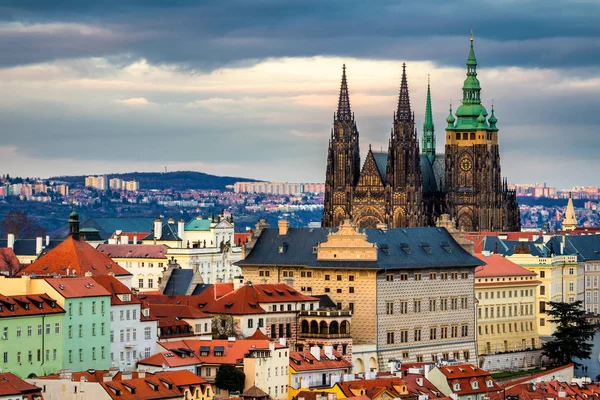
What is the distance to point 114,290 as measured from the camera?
120m

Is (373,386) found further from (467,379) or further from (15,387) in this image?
(15,387)

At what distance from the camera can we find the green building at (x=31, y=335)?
107625 mm

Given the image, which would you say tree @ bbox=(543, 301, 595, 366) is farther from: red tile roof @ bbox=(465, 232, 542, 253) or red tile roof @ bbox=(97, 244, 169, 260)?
red tile roof @ bbox=(97, 244, 169, 260)

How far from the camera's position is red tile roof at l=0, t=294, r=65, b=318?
108812 mm

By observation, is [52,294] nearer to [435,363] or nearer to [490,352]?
[435,363]

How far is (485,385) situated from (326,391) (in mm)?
16035

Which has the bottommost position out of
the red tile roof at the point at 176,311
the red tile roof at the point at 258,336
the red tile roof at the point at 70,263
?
the red tile roof at the point at 258,336

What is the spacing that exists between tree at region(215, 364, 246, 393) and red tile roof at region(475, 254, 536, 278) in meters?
43.2

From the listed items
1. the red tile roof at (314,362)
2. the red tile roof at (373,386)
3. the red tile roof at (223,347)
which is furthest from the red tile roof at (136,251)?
the red tile roof at (373,386)

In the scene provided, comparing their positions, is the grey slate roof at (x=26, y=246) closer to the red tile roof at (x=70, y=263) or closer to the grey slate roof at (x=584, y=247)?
the red tile roof at (x=70, y=263)

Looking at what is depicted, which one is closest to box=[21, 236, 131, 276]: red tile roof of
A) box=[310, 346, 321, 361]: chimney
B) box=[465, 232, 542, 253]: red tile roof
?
box=[310, 346, 321, 361]: chimney

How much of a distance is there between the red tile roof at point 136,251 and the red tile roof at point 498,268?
30.6 metres

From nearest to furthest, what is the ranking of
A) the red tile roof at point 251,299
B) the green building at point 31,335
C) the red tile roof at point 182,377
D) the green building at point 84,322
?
1. the green building at point 31,335
2. the red tile roof at point 182,377
3. the green building at point 84,322
4. the red tile roof at point 251,299

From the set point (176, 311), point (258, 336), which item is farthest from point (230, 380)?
point (176, 311)
